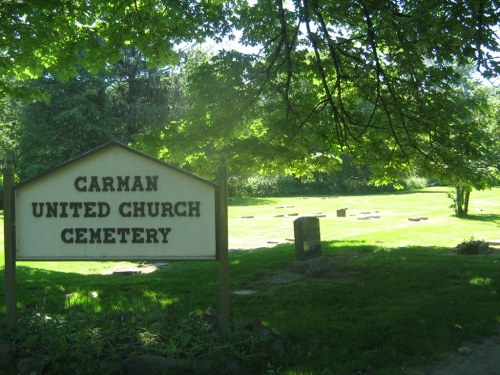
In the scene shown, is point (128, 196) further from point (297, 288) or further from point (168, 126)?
point (168, 126)

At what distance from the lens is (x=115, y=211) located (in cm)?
521

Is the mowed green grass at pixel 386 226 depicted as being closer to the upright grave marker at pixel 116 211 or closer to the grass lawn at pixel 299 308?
the grass lawn at pixel 299 308

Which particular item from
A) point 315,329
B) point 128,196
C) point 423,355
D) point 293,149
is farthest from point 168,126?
point 423,355

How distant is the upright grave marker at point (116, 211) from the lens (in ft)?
16.9

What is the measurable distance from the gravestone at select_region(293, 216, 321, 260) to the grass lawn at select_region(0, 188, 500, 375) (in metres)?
0.42

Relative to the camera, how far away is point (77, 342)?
15.7 feet

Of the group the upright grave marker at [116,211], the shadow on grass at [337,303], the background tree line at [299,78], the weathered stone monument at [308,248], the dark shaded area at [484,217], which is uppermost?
the background tree line at [299,78]

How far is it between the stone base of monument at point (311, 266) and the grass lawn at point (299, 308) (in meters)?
0.15

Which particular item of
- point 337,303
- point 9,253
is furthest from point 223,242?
point 337,303

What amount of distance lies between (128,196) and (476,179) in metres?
6.33

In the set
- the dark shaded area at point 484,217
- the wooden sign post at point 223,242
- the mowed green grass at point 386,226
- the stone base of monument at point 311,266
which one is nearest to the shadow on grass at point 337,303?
the stone base of monument at point 311,266

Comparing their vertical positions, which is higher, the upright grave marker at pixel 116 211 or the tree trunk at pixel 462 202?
the upright grave marker at pixel 116 211

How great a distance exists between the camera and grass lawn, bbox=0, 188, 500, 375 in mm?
4832

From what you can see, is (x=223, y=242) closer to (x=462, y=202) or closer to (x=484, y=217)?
(x=484, y=217)
